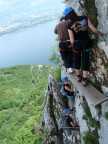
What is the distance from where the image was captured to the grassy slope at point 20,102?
4031 centimetres

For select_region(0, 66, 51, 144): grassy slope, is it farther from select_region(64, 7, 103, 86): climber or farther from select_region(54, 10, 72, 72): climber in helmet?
select_region(64, 7, 103, 86): climber

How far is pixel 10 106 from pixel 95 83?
55642mm

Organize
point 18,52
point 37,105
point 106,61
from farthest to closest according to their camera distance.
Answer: point 18,52 → point 37,105 → point 106,61

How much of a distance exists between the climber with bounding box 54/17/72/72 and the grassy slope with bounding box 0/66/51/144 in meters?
18.3

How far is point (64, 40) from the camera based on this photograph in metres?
12.6

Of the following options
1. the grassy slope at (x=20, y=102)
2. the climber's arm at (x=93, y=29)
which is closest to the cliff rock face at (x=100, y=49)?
the climber's arm at (x=93, y=29)

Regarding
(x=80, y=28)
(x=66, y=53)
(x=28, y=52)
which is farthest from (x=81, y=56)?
(x=28, y=52)

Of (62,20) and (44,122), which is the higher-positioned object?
(62,20)

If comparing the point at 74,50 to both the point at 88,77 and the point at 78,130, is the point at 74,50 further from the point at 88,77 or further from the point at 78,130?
the point at 78,130

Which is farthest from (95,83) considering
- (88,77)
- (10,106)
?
(10,106)

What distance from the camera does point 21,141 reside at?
3953cm

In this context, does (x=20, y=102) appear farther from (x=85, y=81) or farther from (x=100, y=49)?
(x=100, y=49)

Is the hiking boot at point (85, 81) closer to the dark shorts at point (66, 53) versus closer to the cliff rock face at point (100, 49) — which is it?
the cliff rock face at point (100, 49)

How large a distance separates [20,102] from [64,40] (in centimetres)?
5271
